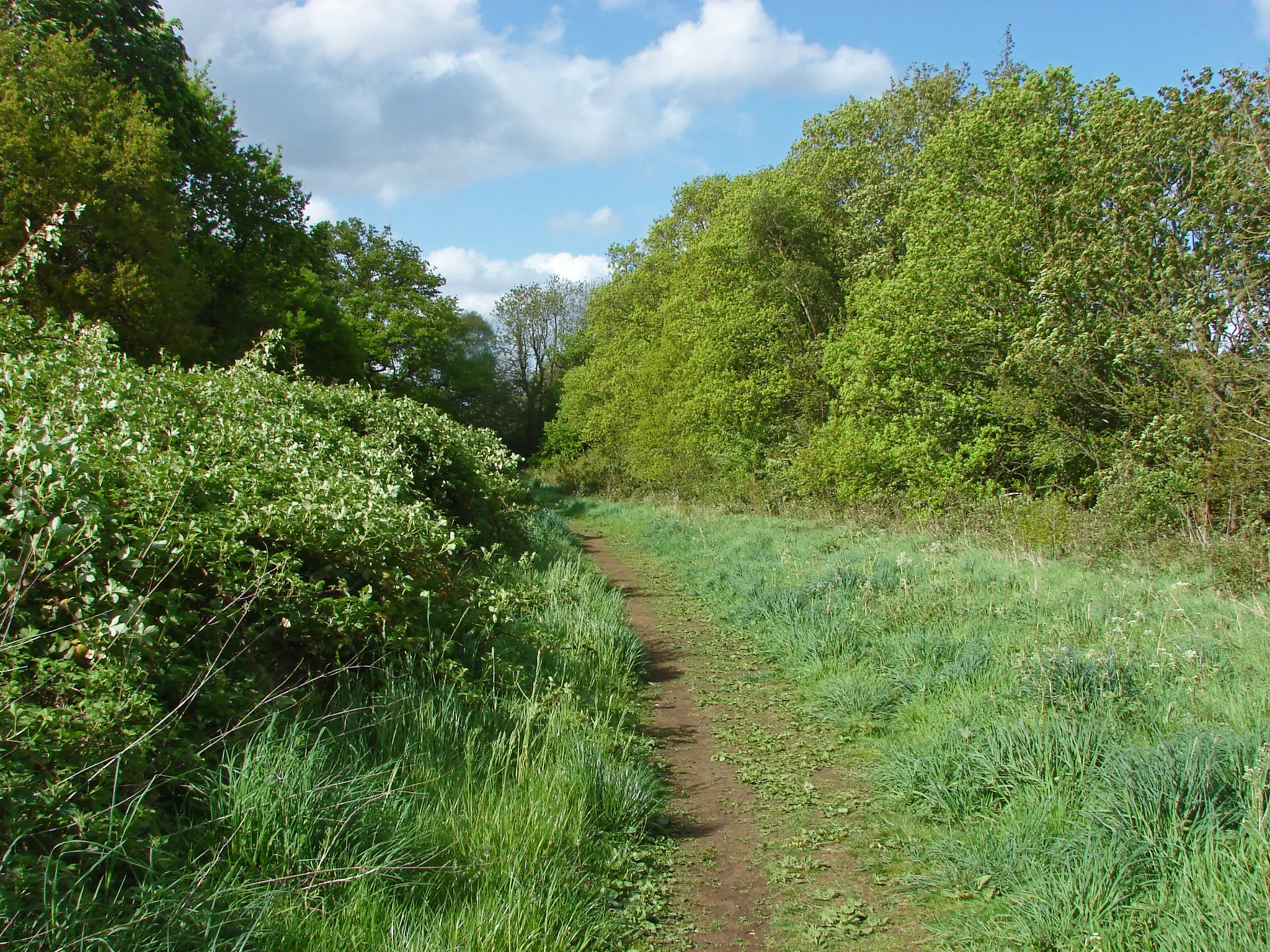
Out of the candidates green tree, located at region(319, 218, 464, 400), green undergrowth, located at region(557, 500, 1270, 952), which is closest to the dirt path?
Answer: green undergrowth, located at region(557, 500, 1270, 952)

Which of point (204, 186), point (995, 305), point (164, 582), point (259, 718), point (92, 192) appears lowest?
point (259, 718)

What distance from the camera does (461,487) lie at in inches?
465

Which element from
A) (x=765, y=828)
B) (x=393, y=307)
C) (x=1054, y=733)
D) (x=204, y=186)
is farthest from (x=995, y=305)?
(x=393, y=307)

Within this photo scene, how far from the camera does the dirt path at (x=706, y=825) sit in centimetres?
411

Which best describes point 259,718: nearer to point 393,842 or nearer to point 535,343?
point 393,842

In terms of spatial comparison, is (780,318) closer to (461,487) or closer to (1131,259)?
(1131,259)

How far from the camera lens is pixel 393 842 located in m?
3.85

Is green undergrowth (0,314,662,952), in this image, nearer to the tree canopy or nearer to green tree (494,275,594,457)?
the tree canopy

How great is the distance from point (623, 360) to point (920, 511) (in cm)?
2305

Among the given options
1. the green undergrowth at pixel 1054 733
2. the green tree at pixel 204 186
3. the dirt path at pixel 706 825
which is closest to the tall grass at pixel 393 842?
the dirt path at pixel 706 825

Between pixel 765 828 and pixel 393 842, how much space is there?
2378 millimetres

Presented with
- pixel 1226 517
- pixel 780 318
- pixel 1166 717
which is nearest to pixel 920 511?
pixel 1226 517

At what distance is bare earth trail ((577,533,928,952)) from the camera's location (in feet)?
13.2

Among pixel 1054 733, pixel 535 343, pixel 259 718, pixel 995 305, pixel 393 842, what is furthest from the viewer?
pixel 535 343
